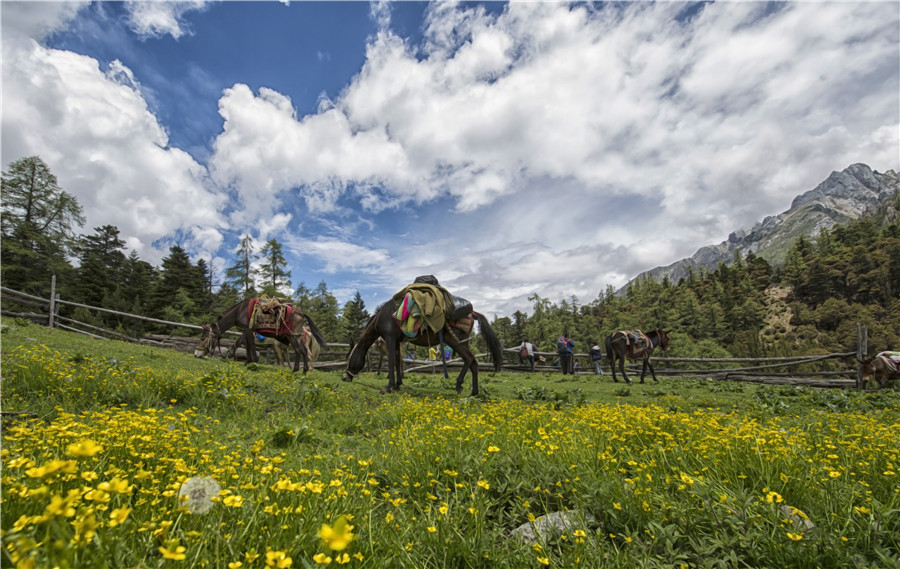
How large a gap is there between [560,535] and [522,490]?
729 millimetres

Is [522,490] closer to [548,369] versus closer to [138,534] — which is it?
[138,534]

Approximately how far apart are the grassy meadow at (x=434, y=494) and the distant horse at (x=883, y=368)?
12.6m

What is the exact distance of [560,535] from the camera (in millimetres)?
2385

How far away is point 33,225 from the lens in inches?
1189

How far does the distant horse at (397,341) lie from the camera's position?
9734 millimetres

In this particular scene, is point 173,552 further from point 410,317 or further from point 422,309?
point 410,317

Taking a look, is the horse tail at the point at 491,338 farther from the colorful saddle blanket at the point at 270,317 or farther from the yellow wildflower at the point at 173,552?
the yellow wildflower at the point at 173,552

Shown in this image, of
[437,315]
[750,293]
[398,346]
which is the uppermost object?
[750,293]

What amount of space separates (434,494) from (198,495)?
1.93m

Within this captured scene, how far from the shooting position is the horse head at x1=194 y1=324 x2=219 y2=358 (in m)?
13.1

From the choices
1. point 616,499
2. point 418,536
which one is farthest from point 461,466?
point 616,499

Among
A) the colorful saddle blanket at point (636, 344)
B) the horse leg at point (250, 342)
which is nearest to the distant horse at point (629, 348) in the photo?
the colorful saddle blanket at point (636, 344)

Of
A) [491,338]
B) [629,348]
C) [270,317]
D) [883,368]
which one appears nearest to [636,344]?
[629,348]

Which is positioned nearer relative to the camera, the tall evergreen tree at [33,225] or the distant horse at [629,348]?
the distant horse at [629,348]
